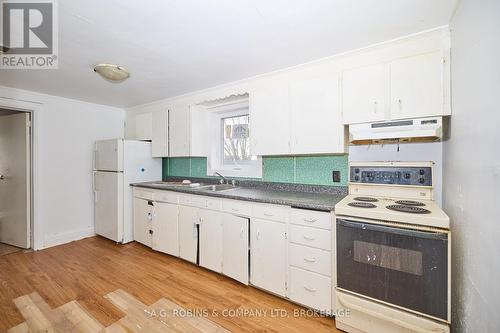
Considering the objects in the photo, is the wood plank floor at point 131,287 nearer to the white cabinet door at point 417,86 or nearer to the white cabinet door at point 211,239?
the white cabinet door at point 211,239

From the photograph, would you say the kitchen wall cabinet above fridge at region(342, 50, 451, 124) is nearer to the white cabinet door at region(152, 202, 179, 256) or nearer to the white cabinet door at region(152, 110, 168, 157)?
the white cabinet door at region(152, 202, 179, 256)

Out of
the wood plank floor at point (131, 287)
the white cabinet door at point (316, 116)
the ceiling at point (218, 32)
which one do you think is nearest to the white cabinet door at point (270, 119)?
the white cabinet door at point (316, 116)

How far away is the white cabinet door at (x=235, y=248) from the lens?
2191mm

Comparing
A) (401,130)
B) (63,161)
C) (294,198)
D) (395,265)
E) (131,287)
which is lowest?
(131,287)

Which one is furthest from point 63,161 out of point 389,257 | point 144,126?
point 389,257

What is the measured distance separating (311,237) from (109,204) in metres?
3.10

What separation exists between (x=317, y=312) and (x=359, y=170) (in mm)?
1273

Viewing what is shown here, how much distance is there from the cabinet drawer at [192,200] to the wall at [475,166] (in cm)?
217

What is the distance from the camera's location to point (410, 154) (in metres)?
1.92

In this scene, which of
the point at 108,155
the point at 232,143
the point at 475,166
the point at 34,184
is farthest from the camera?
the point at 108,155

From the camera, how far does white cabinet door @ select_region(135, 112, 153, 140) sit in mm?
3619

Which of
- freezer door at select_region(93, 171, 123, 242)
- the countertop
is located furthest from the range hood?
freezer door at select_region(93, 171, 123, 242)

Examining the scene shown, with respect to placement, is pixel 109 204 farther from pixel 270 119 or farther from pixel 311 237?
pixel 311 237

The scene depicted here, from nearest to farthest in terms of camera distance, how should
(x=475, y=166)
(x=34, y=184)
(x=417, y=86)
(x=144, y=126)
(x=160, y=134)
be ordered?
(x=475, y=166), (x=417, y=86), (x=34, y=184), (x=160, y=134), (x=144, y=126)
